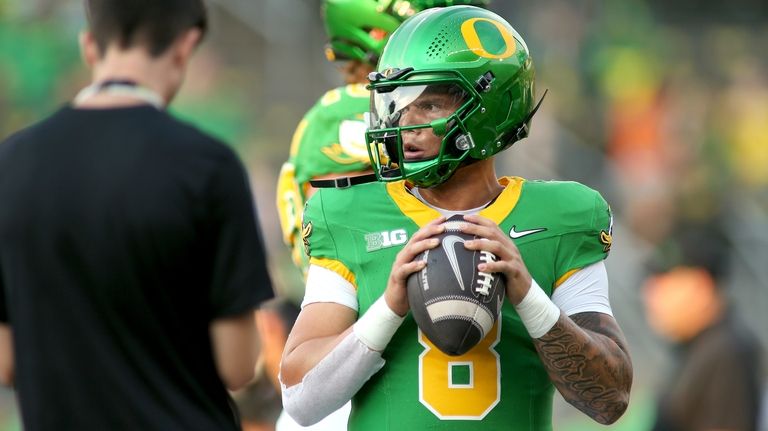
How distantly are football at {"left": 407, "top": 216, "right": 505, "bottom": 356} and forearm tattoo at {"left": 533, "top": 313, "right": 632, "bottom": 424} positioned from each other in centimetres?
20

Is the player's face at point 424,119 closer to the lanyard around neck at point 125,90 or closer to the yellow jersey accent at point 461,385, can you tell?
the yellow jersey accent at point 461,385

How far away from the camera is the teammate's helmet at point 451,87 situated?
3.45m

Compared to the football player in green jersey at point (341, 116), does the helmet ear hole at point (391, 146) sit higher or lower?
higher

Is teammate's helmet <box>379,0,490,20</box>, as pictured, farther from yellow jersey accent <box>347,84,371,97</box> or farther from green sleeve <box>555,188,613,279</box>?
green sleeve <box>555,188,613,279</box>

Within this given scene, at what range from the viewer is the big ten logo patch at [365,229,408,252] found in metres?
3.46

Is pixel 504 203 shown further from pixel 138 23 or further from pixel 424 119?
pixel 138 23

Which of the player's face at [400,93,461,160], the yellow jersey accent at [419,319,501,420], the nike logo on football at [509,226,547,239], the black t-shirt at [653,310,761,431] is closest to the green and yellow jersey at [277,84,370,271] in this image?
the player's face at [400,93,461,160]

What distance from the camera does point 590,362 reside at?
10.9 ft

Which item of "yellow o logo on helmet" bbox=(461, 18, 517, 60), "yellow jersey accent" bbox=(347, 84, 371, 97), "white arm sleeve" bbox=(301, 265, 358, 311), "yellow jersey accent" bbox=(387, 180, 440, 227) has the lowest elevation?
"yellow jersey accent" bbox=(347, 84, 371, 97)

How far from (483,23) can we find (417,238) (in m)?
0.73

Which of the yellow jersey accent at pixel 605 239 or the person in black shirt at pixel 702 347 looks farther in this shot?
the person in black shirt at pixel 702 347

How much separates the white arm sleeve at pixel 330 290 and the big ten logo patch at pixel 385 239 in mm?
117

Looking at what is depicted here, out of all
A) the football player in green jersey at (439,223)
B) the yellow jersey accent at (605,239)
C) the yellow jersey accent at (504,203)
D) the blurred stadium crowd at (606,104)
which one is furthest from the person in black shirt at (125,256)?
the blurred stadium crowd at (606,104)

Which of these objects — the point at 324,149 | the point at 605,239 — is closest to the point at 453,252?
the point at 605,239
